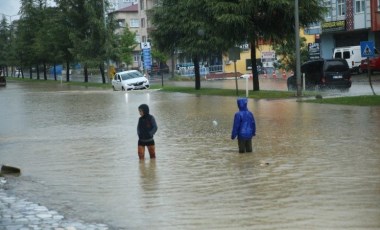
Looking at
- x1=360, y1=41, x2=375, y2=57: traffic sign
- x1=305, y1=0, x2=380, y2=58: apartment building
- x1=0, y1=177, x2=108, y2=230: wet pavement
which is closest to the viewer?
x1=0, y1=177, x2=108, y2=230: wet pavement

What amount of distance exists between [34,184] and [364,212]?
17.0ft

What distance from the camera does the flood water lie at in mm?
7691

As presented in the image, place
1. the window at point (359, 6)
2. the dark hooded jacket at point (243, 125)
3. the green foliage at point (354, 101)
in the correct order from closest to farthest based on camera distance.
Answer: the dark hooded jacket at point (243, 125) < the green foliage at point (354, 101) < the window at point (359, 6)

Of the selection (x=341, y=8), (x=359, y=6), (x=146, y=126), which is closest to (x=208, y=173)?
(x=146, y=126)

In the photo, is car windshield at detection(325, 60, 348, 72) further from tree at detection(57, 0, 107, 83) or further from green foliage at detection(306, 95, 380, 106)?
tree at detection(57, 0, 107, 83)

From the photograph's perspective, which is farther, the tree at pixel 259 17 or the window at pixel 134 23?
the window at pixel 134 23

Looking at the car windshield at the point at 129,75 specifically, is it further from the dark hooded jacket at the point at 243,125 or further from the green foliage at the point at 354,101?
the dark hooded jacket at the point at 243,125

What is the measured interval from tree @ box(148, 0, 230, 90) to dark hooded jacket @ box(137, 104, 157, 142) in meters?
22.2

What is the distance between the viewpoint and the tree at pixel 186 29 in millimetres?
36156

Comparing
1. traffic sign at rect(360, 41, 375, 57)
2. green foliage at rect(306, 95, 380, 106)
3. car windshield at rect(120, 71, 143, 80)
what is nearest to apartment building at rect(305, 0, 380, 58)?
car windshield at rect(120, 71, 143, 80)

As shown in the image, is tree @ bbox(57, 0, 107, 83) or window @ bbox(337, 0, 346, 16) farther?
window @ bbox(337, 0, 346, 16)

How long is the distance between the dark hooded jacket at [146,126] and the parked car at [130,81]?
1331 inches

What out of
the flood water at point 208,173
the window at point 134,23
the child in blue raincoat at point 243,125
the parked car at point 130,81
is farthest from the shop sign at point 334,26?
the window at point 134,23

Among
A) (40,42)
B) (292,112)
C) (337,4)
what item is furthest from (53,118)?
(40,42)
